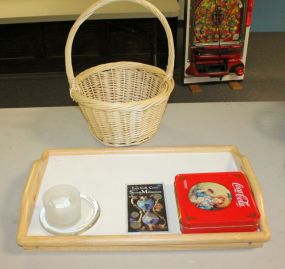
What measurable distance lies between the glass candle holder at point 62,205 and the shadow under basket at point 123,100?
0.19 m

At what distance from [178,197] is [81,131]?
38cm

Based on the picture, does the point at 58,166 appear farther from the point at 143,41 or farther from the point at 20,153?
the point at 143,41

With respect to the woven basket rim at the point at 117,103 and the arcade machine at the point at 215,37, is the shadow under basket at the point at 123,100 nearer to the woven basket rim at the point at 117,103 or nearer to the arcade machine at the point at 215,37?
the woven basket rim at the point at 117,103

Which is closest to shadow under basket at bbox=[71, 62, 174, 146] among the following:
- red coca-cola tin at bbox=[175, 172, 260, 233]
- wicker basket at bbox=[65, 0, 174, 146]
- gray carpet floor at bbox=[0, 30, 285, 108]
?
wicker basket at bbox=[65, 0, 174, 146]

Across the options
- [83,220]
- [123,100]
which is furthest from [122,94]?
[83,220]

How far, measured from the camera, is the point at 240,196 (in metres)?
0.67

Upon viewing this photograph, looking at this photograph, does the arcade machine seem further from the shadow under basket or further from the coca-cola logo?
the coca-cola logo

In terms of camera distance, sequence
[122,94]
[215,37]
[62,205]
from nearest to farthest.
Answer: [62,205] < [122,94] < [215,37]

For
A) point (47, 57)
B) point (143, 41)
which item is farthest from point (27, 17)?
point (143, 41)

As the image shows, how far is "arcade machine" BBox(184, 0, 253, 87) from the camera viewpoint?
7.34 ft

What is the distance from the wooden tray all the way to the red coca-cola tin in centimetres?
1

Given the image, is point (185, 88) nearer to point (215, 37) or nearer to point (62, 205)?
point (215, 37)

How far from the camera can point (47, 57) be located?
8.59 ft

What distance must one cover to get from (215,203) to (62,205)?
0.28 m
